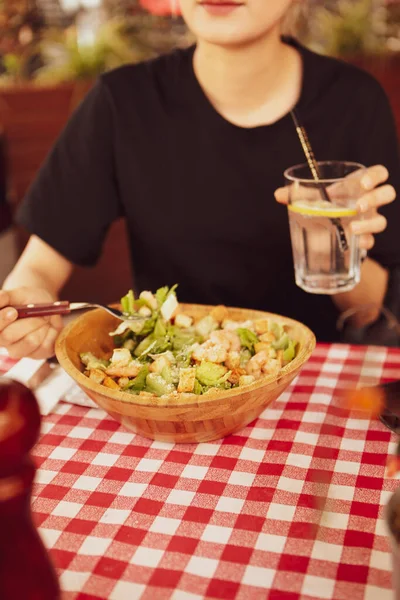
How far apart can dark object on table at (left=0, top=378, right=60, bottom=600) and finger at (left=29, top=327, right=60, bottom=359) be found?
0.69 meters

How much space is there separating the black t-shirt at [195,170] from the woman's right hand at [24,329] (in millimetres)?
450

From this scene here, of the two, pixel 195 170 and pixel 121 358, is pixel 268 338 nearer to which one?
pixel 121 358

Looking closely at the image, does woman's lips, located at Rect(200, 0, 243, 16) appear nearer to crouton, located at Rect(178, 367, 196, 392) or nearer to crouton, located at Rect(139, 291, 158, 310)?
crouton, located at Rect(139, 291, 158, 310)

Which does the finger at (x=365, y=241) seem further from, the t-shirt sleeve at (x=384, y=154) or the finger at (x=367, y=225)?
the t-shirt sleeve at (x=384, y=154)

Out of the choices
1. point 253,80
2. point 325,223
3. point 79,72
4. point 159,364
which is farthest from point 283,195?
point 79,72

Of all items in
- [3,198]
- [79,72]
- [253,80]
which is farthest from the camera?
[79,72]

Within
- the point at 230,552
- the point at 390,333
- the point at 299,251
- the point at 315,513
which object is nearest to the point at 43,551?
the point at 230,552

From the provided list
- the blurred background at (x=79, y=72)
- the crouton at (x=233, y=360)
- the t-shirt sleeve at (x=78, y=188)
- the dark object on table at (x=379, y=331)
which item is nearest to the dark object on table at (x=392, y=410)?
the crouton at (x=233, y=360)

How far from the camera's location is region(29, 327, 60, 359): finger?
1331 millimetres

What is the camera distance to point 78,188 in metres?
1.82

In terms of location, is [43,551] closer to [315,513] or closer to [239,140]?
[315,513]

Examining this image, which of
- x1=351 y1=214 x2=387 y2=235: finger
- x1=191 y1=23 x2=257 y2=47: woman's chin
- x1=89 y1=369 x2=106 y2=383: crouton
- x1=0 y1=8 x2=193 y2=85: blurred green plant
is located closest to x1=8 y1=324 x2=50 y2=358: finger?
x1=89 y1=369 x2=106 y2=383: crouton

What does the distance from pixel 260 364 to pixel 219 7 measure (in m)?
0.82

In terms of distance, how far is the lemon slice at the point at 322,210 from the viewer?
135 centimetres
